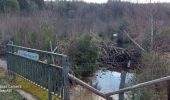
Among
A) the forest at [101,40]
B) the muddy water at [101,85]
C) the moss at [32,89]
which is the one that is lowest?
the muddy water at [101,85]

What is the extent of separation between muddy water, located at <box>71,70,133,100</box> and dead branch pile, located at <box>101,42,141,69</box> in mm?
1499

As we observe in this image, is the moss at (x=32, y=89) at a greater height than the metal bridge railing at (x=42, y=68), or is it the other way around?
the metal bridge railing at (x=42, y=68)

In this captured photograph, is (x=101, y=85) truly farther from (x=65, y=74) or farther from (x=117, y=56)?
(x=65, y=74)

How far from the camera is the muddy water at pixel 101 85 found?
9.39 m

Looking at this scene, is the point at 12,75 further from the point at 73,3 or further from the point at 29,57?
the point at 73,3

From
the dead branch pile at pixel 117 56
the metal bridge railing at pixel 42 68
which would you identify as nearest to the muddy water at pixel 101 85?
the metal bridge railing at pixel 42 68

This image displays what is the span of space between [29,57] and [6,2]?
2088 centimetres

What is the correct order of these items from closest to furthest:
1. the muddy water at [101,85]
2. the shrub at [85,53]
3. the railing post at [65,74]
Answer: the railing post at [65,74], the muddy water at [101,85], the shrub at [85,53]

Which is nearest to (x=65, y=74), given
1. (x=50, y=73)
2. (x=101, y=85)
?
(x=50, y=73)

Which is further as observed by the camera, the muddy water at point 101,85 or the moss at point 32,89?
the muddy water at point 101,85

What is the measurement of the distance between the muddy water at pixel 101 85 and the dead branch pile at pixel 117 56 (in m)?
1.50

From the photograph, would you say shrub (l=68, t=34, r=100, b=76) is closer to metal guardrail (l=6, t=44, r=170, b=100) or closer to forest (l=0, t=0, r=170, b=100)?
forest (l=0, t=0, r=170, b=100)

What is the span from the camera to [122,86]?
20.8 feet

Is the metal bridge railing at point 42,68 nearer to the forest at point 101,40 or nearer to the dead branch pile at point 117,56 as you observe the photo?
the forest at point 101,40
